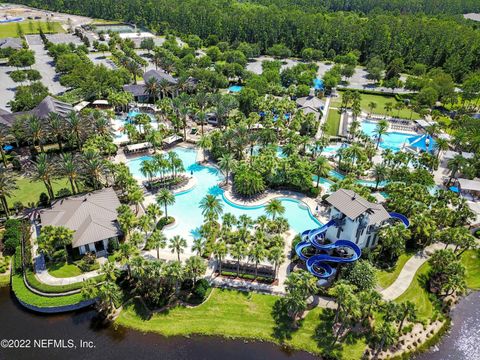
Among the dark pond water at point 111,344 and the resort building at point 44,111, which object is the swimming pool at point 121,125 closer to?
the resort building at point 44,111

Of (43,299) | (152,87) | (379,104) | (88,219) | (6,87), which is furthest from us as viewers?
(379,104)

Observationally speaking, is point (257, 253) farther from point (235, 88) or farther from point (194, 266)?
point (235, 88)

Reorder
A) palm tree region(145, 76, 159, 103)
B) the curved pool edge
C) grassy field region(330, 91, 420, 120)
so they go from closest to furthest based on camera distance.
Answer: the curved pool edge < palm tree region(145, 76, 159, 103) < grassy field region(330, 91, 420, 120)

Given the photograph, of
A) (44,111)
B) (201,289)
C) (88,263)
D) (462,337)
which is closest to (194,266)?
(201,289)

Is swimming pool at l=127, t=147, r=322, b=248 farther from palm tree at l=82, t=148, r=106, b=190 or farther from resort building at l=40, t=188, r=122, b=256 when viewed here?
palm tree at l=82, t=148, r=106, b=190

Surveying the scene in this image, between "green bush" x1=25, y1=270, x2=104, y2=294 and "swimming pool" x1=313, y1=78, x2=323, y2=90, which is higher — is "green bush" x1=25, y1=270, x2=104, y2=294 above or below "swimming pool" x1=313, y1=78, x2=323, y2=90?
below

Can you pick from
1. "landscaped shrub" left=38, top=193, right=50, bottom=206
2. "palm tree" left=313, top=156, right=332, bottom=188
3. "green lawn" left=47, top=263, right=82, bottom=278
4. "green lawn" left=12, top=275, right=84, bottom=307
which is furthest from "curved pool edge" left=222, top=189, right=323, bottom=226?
"landscaped shrub" left=38, top=193, right=50, bottom=206

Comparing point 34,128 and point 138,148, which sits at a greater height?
point 34,128
